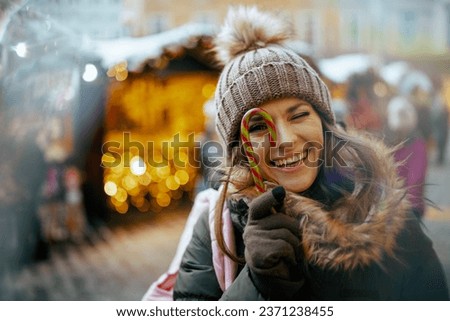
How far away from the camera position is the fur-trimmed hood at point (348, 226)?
1562 millimetres

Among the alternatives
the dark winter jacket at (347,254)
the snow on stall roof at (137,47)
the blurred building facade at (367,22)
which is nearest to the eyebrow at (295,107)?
the dark winter jacket at (347,254)

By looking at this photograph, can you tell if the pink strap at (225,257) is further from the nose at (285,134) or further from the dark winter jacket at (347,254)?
the nose at (285,134)

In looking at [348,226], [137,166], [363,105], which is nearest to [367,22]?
[363,105]

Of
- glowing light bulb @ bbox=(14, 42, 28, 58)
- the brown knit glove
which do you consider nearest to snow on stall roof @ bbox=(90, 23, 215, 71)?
glowing light bulb @ bbox=(14, 42, 28, 58)

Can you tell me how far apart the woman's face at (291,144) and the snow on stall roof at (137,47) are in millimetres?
624

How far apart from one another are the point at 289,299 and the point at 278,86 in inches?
23.1

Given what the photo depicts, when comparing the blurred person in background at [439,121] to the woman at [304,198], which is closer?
the woman at [304,198]

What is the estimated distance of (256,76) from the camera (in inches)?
60.9

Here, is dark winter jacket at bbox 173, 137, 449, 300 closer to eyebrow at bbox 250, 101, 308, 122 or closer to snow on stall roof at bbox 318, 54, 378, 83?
eyebrow at bbox 250, 101, 308, 122

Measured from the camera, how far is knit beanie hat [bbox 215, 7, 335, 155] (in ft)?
5.09

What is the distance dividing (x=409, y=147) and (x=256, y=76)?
679 millimetres

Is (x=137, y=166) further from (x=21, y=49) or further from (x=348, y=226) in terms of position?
(x=348, y=226)
